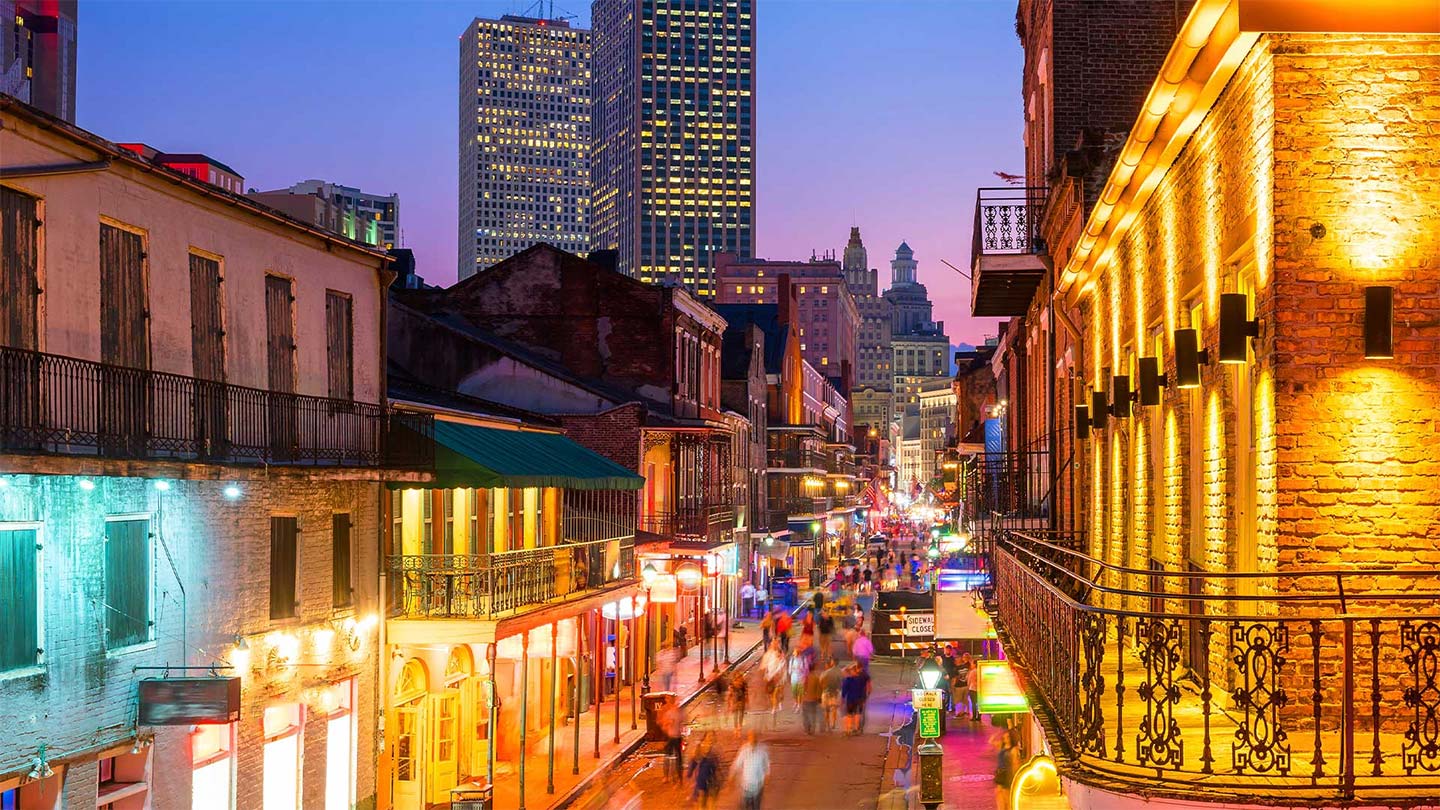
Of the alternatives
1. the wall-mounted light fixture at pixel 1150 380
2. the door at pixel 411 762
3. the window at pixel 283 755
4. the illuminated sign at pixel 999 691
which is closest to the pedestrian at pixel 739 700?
the door at pixel 411 762

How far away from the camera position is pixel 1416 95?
28.3 feet

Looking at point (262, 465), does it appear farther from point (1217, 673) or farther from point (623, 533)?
point (623, 533)

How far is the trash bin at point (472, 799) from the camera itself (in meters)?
20.4

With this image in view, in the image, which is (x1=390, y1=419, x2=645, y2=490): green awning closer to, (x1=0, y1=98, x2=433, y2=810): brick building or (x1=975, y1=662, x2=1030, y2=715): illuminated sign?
(x1=0, y1=98, x2=433, y2=810): brick building

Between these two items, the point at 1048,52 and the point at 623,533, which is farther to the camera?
the point at 623,533

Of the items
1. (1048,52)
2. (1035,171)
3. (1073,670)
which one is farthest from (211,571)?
(1035,171)

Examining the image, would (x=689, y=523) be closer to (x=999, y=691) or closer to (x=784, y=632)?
(x=784, y=632)

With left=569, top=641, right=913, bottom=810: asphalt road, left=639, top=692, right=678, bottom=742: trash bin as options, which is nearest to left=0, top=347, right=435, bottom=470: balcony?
left=569, top=641, right=913, bottom=810: asphalt road

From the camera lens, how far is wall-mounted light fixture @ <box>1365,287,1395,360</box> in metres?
8.31

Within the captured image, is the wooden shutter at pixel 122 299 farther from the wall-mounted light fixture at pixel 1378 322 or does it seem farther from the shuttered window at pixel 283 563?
the wall-mounted light fixture at pixel 1378 322

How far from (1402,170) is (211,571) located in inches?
533

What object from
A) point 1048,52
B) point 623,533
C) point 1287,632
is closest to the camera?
point 1287,632

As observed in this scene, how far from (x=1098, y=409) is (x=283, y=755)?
10958mm

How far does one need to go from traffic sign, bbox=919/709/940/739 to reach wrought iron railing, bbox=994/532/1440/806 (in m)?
11.5
